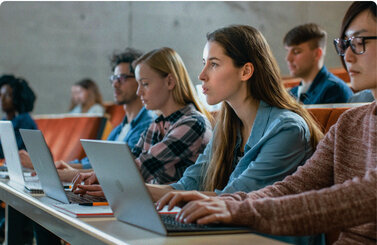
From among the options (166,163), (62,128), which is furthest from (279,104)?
(62,128)

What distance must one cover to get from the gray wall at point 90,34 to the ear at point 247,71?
5.56 meters

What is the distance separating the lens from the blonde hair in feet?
7.71

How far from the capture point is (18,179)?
1.95 meters

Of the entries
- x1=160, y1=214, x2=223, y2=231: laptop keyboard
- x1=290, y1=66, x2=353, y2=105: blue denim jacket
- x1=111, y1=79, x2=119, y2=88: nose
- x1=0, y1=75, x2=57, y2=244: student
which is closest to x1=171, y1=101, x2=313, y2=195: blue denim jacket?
x1=160, y1=214, x2=223, y2=231: laptop keyboard

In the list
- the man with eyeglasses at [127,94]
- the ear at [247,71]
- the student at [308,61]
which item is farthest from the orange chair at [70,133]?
the ear at [247,71]

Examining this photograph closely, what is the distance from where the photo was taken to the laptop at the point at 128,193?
36.9 inches

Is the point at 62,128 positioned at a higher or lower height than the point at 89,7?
lower

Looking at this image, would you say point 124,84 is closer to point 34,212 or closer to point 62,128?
point 62,128

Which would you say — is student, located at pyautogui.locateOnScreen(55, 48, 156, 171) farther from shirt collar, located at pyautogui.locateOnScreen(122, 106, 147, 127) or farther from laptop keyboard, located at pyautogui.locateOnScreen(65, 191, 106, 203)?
laptop keyboard, located at pyautogui.locateOnScreen(65, 191, 106, 203)

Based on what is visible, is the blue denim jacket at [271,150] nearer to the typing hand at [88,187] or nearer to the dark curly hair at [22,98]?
the typing hand at [88,187]

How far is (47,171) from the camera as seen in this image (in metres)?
1.50

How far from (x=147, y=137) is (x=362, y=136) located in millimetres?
1368

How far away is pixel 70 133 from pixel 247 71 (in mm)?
2703

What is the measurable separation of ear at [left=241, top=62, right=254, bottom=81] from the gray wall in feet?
18.2
